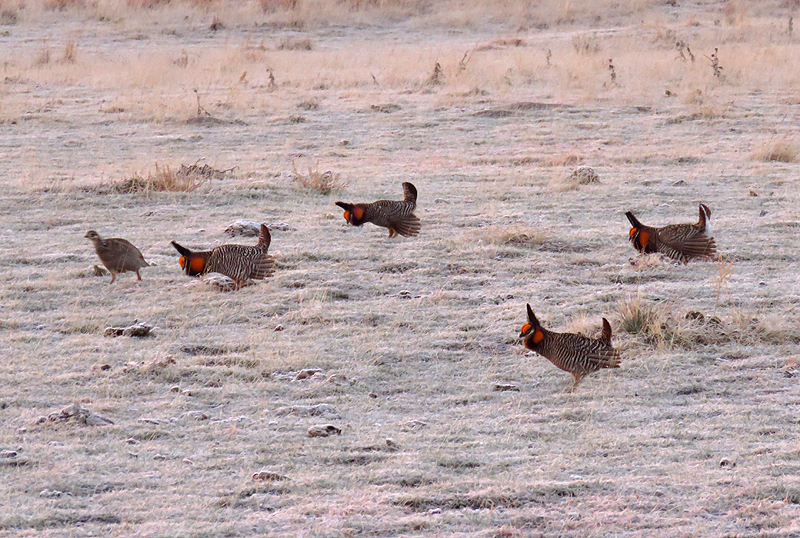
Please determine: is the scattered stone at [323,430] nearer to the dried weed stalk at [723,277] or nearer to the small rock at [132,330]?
the small rock at [132,330]

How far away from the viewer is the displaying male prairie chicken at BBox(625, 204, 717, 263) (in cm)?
627

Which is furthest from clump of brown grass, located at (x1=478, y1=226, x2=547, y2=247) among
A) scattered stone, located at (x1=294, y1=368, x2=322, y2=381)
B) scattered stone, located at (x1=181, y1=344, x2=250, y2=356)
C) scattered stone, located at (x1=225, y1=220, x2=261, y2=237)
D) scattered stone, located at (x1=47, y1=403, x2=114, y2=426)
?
scattered stone, located at (x1=47, y1=403, x2=114, y2=426)

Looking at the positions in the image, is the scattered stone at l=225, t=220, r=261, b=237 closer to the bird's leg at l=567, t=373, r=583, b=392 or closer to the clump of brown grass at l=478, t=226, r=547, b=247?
the clump of brown grass at l=478, t=226, r=547, b=247

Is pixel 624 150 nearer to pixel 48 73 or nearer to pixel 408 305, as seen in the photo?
pixel 408 305

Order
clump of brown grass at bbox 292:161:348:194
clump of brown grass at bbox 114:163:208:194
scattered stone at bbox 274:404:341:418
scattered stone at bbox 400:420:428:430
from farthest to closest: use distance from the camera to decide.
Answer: clump of brown grass at bbox 292:161:348:194 → clump of brown grass at bbox 114:163:208:194 → scattered stone at bbox 274:404:341:418 → scattered stone at bbox 400:420:428:430

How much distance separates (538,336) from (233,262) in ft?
7.23

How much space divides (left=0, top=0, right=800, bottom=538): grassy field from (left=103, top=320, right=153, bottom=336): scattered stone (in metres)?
0.05

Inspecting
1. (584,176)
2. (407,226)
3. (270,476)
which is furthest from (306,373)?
(584,176)

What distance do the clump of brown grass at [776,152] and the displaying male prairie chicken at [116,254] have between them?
7098 millimetres

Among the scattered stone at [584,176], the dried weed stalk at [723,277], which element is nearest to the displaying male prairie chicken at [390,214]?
the dried weed stalk at [723,277]

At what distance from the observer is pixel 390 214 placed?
7309 mm

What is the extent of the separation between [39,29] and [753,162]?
61.8ft

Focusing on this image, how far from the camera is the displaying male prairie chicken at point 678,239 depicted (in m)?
6.27

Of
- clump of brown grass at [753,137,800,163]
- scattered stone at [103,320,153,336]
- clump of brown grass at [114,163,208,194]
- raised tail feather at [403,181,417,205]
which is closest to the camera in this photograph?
scattered stone at [103,320,153,336]
